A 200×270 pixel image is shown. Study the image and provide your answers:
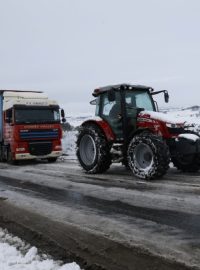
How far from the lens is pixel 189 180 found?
9422mm

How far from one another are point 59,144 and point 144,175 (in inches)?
316

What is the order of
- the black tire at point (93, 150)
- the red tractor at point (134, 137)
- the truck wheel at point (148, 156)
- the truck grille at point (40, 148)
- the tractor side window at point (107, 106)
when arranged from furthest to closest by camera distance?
1. the truck grille at point (40, 148)
2. the tractor side window at point (107, 106)
3. the black tire at point (93, 150)
4. the red tractor at point (134, 137)
5. the truck wheel at point (148, 156)

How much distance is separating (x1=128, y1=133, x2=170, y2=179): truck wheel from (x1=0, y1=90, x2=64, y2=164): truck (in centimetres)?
725

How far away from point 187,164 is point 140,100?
2.06m

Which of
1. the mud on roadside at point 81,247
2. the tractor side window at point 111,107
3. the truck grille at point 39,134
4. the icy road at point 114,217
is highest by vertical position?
the tractor side window at point 111,107

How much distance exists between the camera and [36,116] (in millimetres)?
17094

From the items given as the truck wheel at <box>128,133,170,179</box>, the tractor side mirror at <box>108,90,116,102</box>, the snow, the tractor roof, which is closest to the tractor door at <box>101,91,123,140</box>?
the tractor roof

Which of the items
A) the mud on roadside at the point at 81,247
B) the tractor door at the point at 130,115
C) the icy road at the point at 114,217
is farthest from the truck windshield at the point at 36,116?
the mud on roadside at the point at 81,247

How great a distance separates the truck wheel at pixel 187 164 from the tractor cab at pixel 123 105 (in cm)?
130

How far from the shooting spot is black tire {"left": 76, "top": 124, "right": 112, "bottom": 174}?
11.4 metres

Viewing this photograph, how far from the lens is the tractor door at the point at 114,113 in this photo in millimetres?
11297

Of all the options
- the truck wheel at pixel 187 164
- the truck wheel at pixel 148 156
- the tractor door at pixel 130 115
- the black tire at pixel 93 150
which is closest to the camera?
the truck wheel at pixel 148 156

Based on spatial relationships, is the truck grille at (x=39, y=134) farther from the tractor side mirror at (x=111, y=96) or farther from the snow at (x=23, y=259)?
the snow at (x=23, y=259)

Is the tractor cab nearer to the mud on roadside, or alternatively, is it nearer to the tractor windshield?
the tractor windshield
